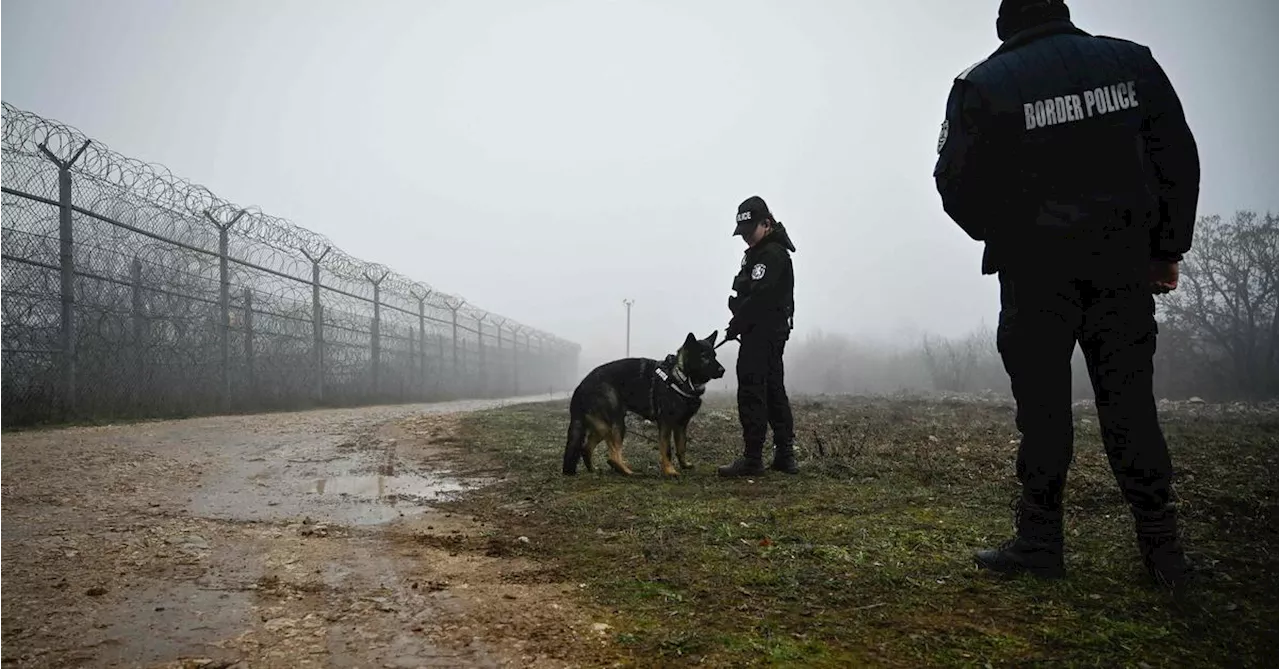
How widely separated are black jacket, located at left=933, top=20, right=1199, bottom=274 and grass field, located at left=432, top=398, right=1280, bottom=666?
1.03m

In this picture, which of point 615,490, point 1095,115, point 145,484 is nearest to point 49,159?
point 145,484

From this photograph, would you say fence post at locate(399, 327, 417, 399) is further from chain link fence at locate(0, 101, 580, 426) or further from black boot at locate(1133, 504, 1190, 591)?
black boot at locate(1133, 504, 1190, 591)

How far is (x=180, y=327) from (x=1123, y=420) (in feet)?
37.7

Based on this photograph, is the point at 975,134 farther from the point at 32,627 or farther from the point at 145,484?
the point at 145,484

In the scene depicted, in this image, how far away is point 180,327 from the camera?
10125mm

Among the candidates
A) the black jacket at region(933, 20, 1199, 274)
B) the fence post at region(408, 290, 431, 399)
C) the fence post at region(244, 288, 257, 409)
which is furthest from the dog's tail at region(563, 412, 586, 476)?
the fence post at region(408, 290, 431, 399)

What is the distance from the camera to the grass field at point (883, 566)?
1.74 metres

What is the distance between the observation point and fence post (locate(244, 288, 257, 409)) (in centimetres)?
1189

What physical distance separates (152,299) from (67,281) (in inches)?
64.4

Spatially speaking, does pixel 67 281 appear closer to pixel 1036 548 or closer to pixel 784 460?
pixel 784 460

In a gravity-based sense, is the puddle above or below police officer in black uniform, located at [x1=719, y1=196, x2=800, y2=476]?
below

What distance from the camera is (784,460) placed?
5.02 m

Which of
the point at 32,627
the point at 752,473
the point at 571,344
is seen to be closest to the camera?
the point at 32,627

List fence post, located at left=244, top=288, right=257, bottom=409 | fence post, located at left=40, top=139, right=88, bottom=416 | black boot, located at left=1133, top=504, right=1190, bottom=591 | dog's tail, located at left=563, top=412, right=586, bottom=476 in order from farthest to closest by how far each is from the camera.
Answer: fence post, located at left=244, top=288, right=257, bottom=409, fence post, located at left=40, top=139, right=88, bottom=416, dog's tail, located at left=563, top=412, right=586, bottom=476, black boot, located at left=1133, top=504, right=1190, bottom=591
